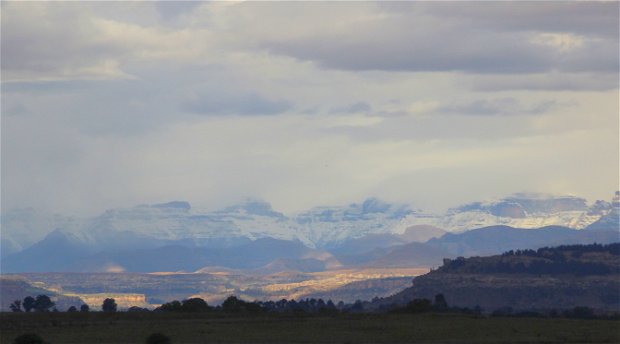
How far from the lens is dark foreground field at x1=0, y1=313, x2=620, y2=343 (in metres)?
157

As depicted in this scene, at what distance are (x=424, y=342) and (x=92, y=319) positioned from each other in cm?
4993

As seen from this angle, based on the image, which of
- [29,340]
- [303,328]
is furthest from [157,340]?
[303,328]

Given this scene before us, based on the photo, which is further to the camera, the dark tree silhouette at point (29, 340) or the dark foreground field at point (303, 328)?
the dark foreground field at point (303, 328)

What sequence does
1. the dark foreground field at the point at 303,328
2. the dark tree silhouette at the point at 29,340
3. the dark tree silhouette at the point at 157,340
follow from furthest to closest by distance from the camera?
the dark foreground field at the point at 303,328, the dark tree silhouette at the point at 157,340, the dark tree silhouette at the point at 29,340

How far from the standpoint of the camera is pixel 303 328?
566 feet

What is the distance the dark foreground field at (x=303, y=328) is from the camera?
15725 cm

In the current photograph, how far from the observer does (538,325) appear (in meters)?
176

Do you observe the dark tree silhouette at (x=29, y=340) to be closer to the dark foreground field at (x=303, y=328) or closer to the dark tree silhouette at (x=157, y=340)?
the dark tree silhouette at (x=157, y=340)

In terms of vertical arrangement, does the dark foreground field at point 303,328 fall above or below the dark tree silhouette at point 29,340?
above

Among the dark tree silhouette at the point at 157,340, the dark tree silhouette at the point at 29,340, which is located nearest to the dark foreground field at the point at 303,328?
the dark tree silhouette at the point at 157,340

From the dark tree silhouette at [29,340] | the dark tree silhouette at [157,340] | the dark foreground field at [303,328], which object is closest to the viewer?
the dark tree silhouette at [29,340]

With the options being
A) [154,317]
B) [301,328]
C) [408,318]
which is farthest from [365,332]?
[154,317]

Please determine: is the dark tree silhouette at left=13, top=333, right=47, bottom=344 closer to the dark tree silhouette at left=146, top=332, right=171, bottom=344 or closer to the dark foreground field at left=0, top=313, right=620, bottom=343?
the dark tree silhouette at left=146, top=332, right=171, bottom=344

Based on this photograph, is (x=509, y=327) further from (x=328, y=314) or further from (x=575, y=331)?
(x=328, y=314)
